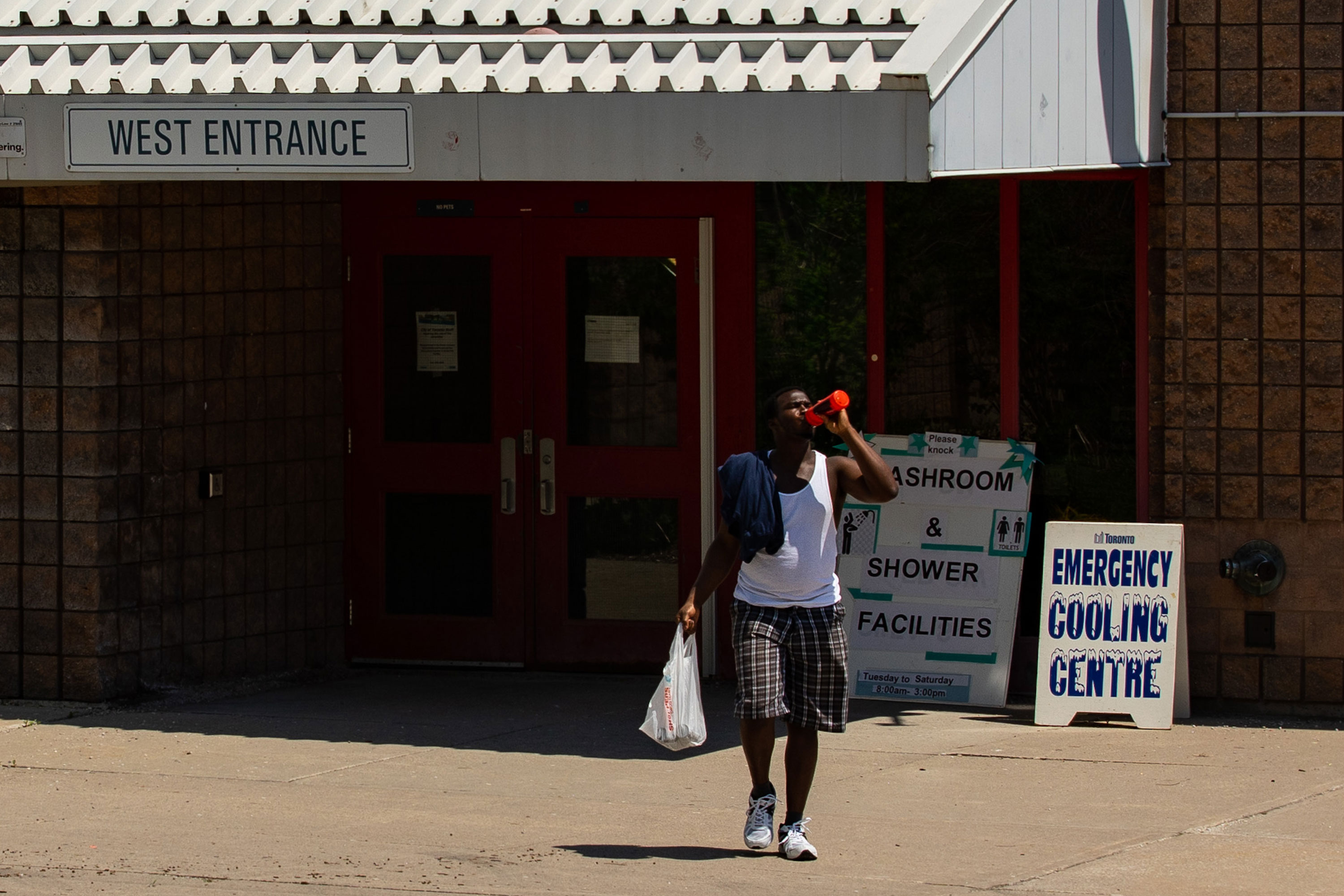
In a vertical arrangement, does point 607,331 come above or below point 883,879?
above

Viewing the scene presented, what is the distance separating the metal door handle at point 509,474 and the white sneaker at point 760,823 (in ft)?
11.3

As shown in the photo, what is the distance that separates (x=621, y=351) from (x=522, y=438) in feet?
2.26

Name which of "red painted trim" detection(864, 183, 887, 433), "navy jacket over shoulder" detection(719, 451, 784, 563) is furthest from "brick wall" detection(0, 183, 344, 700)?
"navy jacket over shoulder" detection(719, 451, 784, 563)

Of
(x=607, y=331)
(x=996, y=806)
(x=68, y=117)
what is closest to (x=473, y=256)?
(x=607, y=331)

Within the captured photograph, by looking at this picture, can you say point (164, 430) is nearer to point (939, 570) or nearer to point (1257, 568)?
point (939, 570)

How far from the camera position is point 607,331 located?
29.7 feet

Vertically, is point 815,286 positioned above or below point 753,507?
above

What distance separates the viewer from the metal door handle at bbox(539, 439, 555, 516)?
9.11 m

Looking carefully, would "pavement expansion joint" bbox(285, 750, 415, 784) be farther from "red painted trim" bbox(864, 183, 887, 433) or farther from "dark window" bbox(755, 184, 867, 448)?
"red painted trim" bbox(864, 183, 887, 433)

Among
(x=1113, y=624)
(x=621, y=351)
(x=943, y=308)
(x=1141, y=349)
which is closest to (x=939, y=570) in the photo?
(x=1113, y=624)

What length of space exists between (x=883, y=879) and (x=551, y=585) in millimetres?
3792

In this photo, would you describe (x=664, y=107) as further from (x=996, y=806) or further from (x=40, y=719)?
(x=40, y=719)

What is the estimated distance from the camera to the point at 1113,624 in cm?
788

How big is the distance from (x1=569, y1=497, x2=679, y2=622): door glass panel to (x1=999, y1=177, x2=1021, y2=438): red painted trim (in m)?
1.76
